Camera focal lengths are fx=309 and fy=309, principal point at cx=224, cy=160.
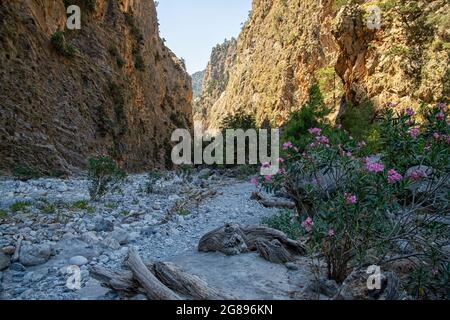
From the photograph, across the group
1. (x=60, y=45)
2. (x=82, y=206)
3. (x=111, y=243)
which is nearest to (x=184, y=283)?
(x=111, y=243)

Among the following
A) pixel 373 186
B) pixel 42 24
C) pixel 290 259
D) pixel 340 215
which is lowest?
pixel 290 259

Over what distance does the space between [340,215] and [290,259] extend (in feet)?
4.95

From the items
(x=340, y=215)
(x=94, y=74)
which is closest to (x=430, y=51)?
(x=94, y=74)

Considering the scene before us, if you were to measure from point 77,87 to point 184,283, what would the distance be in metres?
17.3

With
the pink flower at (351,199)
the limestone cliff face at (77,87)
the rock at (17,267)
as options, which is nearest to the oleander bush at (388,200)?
the pink flower at (351,199)

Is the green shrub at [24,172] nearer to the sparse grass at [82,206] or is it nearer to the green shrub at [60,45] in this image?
the sparse grass at [82,206]

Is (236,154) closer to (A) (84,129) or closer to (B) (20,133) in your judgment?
(A) (84,129)

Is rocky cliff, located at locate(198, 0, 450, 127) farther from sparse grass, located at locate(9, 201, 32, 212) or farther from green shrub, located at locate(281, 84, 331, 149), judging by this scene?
sparse grass, located at locate(9, 201, 32, 212)

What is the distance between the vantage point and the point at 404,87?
23562 mm

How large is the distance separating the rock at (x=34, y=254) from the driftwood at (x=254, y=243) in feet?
7.87

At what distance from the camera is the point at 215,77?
4628 inches

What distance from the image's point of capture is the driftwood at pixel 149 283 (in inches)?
127

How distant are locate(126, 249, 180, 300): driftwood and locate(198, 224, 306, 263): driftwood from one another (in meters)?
1.87

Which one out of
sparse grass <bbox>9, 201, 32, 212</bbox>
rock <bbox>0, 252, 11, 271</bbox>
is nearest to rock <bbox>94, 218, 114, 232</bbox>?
rock <bbox>0, 252, 11, 271</bbox>
